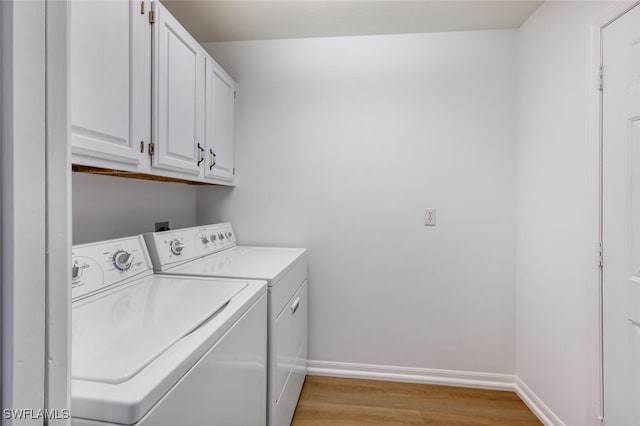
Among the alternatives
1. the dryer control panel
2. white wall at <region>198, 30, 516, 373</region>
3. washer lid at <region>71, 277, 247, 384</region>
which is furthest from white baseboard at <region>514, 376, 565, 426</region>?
the dryer control panel

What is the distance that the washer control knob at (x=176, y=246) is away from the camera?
5.05ft

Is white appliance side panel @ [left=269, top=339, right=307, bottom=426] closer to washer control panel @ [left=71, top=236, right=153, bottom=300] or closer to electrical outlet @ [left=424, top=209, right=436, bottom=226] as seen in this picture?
washer control panel @ [left=71, top=236, right=153, bottom=300]

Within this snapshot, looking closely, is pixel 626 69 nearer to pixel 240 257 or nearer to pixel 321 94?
pixel 321 94

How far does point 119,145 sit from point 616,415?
2.29 m

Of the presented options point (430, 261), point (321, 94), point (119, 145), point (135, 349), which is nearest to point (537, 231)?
point (430, 261)

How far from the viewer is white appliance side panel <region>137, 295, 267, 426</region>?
2.19 feet

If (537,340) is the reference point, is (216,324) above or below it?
above

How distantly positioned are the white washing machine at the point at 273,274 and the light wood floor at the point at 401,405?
150 millimetres

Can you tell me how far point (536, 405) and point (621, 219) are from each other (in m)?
1.25

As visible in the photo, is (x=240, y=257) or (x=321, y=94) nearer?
(x=240, y=257)

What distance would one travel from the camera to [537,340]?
5.95ft

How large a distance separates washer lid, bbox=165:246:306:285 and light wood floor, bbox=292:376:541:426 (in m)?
0.91

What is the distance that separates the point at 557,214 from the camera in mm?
1635

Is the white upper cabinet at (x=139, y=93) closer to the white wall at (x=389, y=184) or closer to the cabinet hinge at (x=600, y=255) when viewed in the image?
the white wall at (x=389, y=184)
